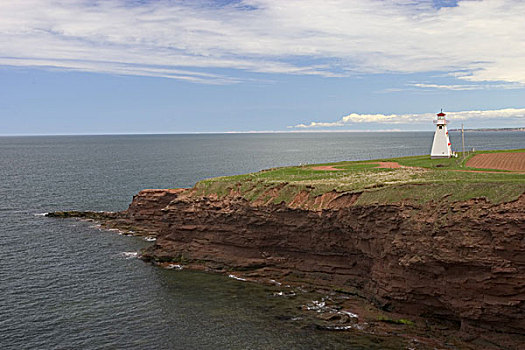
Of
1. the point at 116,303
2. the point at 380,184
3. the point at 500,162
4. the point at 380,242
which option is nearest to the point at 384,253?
the point at 380,242

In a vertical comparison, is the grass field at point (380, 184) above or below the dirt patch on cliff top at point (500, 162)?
below

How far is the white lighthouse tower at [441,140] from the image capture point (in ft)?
233

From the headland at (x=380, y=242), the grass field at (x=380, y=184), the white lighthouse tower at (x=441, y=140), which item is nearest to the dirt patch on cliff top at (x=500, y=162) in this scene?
the headland at (x=380, y=242)

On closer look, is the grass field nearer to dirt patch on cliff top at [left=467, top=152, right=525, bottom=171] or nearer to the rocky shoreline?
the rocky shoreline

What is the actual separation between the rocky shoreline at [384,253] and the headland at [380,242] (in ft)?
0.26

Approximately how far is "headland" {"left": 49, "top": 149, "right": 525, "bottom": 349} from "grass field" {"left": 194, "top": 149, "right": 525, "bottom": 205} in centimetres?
13

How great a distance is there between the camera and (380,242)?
123 ft

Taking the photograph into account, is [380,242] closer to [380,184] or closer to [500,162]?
[380,184]

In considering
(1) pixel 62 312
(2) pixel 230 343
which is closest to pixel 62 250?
(1) pixel 62 312

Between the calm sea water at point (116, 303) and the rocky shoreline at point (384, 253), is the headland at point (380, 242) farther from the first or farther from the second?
the calm sea water at point (116, 303)

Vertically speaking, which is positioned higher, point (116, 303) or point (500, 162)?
point (500, 162)

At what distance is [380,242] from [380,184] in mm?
6975

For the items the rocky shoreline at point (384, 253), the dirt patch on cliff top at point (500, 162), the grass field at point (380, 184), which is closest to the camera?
the rocky shoreline at point (384, 253)

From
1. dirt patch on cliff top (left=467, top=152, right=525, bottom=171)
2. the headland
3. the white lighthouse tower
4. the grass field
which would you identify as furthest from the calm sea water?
the white lighthouse tower
